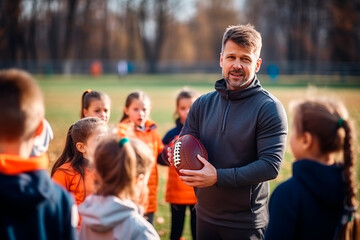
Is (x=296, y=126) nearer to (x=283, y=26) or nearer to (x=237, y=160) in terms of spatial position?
(x=237, y=160)

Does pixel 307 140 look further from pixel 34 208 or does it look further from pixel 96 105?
pixel 96 105

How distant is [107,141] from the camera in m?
2.33

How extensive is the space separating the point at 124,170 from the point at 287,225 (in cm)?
96

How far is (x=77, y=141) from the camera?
11.6 feet

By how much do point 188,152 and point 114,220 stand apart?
1.11 metres

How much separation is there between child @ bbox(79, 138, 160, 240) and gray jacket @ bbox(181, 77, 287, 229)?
818mm

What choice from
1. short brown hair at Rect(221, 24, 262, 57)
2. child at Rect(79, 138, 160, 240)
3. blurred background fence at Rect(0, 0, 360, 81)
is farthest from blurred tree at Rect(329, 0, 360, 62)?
child at Rect(79, 138, 160, 240)

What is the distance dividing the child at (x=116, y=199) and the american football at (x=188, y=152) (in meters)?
0.82

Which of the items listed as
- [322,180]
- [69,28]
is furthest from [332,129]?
[69,28]

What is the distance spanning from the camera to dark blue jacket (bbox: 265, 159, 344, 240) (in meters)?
2.18

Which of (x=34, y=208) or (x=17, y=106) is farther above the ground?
(x=17, y=106)

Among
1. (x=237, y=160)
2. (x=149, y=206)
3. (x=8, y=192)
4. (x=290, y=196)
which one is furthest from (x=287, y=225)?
(x=149, y=206)

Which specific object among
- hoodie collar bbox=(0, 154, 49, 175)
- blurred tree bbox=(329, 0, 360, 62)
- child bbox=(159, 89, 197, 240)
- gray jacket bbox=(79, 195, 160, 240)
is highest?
blurred tree bbox=(329, 0, 360, 62)

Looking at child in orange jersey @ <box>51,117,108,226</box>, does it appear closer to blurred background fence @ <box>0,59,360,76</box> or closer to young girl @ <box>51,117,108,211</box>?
young girl @ <box>51,117,108,211</box>
